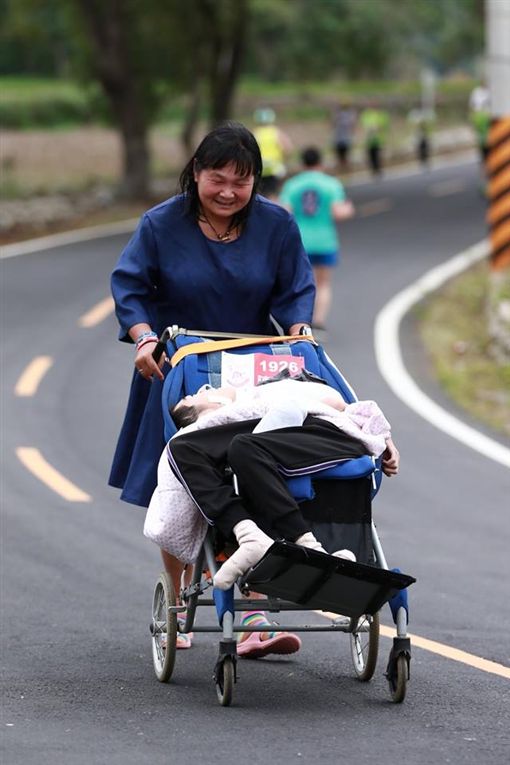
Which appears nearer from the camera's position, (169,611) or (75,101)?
(169,611)

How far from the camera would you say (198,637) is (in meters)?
7.42

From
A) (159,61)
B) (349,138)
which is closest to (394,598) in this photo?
(159,61)

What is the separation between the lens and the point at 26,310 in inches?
750

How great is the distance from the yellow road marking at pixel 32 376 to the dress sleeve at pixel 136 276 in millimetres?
7619

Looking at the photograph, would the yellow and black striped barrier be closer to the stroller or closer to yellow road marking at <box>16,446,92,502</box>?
yellow road marking at <box>16,446,92,502</box>

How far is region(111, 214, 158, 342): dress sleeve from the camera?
21.4 ft

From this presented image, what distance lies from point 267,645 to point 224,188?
1.89 metres

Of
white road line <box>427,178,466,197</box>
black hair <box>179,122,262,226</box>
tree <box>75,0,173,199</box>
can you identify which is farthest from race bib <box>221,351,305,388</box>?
white road line <box>427,178,466,197</box>

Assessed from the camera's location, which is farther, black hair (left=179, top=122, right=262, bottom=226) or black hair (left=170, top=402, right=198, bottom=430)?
black hair (left=179, top=122, right=262, bottom=226)

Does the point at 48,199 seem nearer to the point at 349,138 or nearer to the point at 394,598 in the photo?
the point at 349,138

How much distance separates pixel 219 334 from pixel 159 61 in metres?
33.2

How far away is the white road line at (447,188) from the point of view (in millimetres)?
35125

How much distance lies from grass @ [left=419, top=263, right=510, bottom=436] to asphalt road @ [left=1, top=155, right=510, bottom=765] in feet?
1.25

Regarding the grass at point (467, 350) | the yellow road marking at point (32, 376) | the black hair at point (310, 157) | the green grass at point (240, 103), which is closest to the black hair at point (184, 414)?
the grass at point (467, 350)
